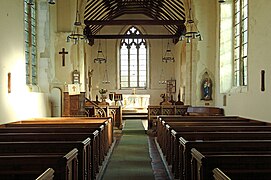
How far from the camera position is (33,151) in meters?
3.83

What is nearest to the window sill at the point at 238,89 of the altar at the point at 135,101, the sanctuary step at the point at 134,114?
the sanctuary step at the point at 134,114

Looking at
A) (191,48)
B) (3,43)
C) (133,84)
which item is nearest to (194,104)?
(191,48)

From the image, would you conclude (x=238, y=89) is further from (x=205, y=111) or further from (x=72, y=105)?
(x=72, y=105)

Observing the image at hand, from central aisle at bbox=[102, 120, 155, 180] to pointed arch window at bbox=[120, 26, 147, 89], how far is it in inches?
490

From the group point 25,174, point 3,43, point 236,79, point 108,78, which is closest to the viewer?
point 25,174

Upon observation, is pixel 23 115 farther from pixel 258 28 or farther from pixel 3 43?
pixel 258 28

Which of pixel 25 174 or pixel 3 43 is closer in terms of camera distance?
pixel 25 174

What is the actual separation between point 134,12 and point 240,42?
13.2 meters

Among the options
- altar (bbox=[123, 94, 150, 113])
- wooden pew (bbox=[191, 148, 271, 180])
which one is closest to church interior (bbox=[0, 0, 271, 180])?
wooden pew (bbox=[191, 148, 271, 180])

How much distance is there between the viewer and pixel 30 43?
1039 centimetres

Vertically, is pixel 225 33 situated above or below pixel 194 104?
above

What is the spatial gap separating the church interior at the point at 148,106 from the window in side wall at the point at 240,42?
0.08 ft

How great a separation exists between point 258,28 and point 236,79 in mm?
2699

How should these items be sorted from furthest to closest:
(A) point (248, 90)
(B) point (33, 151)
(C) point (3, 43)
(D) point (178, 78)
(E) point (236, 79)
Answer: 1. (D) point (178, 78)
2. (E) point (236, 79)
3. (A) point (248, 90)
4. (C) point (3, 43)
5. (B) point (33, 151)
